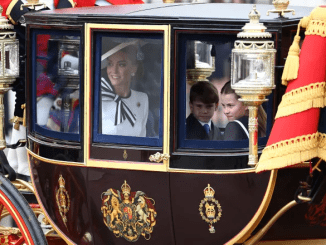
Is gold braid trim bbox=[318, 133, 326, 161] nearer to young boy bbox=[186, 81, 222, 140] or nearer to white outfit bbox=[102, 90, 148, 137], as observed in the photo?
young boy bbox=[186, 81, 222, 140]

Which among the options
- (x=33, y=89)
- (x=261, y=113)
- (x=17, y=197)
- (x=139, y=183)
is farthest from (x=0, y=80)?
(x=261, y=113)

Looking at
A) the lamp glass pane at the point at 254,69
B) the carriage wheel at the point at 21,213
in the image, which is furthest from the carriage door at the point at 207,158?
the carriage wheel at the point at 21,213

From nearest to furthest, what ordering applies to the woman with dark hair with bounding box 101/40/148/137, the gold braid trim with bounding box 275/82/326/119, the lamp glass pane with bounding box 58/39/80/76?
the gold braid trim with bounding box 275/82/326/119, the woman with dark hair with bounding box 101/40/148/137, the lamp glass pane with bounding box 58/39/80/76

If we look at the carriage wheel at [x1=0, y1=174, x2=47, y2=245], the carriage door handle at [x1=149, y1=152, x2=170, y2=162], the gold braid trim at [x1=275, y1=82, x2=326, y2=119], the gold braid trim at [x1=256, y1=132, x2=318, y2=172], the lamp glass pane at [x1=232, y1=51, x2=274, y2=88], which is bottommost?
the carriage wheel at [x1=0, y1=174, x2=47, y2=245]

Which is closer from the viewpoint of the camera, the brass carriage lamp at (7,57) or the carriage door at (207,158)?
the carriage door at (207,158)

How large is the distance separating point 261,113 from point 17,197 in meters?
1.29

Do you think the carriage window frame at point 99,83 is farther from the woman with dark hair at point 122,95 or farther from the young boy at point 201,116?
the young boy at point 201,116

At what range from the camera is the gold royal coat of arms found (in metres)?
4.42

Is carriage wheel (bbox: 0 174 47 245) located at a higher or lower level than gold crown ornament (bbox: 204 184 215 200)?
lower

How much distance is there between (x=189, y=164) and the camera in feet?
14.1

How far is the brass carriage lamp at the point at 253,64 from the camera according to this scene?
3.98 m

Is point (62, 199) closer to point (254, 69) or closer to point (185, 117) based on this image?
point (185, 117)

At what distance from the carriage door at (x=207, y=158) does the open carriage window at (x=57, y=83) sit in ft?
1.78

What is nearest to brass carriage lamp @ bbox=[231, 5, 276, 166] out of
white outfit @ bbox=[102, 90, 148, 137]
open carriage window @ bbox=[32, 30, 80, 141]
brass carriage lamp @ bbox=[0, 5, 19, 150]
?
white outfit @ bbox=[102, 90, 148, 137]
